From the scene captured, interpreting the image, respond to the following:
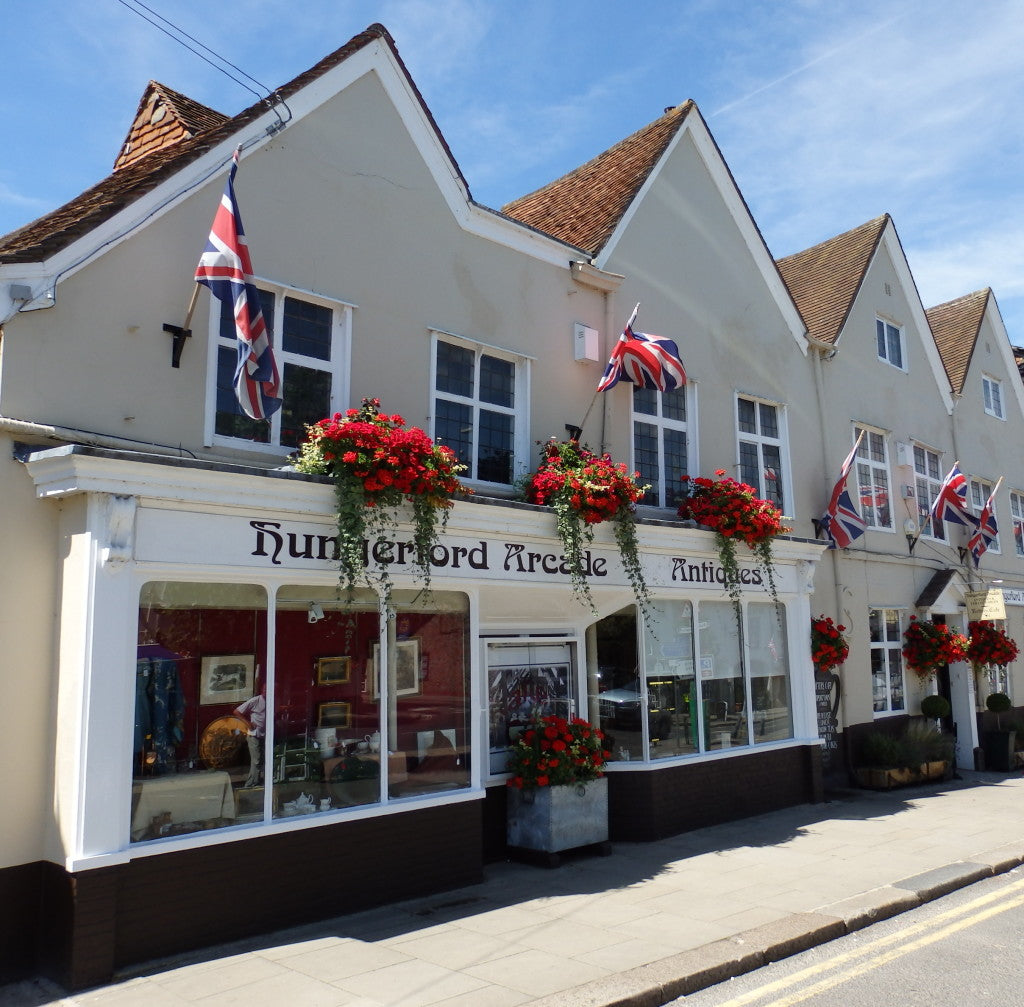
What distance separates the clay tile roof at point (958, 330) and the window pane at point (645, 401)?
10.1 metres

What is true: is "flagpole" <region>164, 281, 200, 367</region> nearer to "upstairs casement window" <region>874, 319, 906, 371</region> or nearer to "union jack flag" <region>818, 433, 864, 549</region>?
"union jack flag" <region>818, 433, 864, 549</region>

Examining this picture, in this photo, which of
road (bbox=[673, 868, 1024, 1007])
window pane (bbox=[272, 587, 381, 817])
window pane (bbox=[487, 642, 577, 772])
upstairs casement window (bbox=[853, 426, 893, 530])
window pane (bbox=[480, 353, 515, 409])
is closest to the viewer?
road (bbox=[673, 868, 1024, 1007])

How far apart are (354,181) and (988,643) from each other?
46.7 feet

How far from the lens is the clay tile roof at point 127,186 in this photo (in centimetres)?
712

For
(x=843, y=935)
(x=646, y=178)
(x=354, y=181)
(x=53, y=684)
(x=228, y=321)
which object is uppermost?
(x=646, y=178)

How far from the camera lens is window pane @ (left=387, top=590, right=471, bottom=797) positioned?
858 centimetres

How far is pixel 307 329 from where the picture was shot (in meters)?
8.84

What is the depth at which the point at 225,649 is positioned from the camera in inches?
294

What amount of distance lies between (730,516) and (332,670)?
5.46 meters

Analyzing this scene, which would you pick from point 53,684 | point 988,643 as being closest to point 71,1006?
point 53,684

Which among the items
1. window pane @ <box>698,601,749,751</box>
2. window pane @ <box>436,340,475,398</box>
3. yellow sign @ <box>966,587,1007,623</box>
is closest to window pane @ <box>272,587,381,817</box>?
window pane @ <box>436,340,475,398</box>

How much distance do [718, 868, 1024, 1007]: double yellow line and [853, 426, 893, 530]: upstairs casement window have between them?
27.4 ft

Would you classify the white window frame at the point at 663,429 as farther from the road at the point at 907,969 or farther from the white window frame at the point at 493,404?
the road at the point at 907,969

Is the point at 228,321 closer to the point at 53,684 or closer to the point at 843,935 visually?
the point at 53,684
